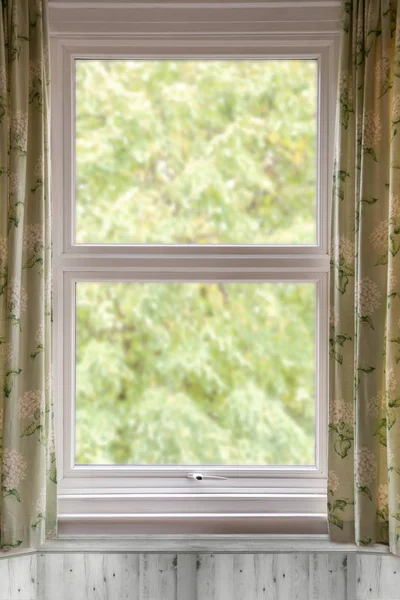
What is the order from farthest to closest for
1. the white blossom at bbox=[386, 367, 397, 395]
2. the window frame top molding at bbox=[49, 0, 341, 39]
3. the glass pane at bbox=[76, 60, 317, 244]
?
the glass pane at bbox=[76, 60, 317, 244], the window frame top molding at bbox=[49, 0, 341, 39], the white blossom at bbox=[386, 367, 397, 395]

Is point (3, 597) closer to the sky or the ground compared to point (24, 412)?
closer to the ground

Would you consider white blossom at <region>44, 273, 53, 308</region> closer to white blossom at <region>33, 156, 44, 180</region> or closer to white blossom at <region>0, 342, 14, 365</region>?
white blossom at <region>0, 342, 14, 365</region>

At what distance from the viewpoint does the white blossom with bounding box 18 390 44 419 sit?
1.55 meters

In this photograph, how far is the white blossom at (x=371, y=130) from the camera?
5.15ft

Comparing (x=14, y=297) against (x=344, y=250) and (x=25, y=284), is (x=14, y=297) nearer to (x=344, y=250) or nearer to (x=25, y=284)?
(x=25, y=284)

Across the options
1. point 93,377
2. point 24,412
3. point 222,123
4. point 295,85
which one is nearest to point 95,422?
point 93,377

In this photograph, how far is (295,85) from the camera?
182cm

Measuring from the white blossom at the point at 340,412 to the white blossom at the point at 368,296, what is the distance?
10.6 inches

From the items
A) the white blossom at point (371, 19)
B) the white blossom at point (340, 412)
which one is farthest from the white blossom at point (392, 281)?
the white blossom at point (371, 19)

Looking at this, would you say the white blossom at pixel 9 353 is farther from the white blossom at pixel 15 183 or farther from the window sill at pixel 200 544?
the window sill at pixel 200 544

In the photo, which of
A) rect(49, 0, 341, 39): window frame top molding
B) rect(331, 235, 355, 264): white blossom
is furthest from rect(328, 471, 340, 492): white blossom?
rect(49, 0, 341, 39): window frame top molding

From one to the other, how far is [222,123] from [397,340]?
973mm

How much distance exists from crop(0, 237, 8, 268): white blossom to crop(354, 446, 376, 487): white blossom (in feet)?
3.74

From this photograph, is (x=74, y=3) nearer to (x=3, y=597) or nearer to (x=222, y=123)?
(x=222, y=123)
